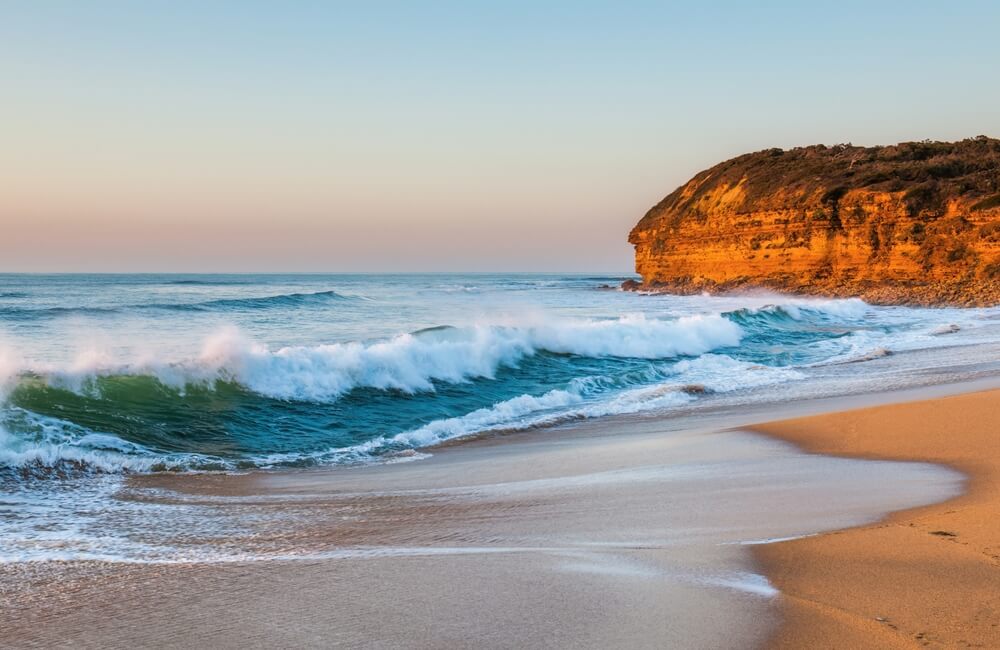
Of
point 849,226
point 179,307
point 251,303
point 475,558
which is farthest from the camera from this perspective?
point 849,226

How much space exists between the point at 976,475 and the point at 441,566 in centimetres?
396

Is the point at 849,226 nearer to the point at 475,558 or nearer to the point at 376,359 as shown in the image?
the point at 376,359

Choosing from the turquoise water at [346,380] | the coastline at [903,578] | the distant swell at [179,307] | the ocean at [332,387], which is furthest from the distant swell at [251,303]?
the coastline at [903,578]

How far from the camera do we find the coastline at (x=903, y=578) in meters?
2.96

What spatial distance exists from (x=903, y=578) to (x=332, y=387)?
922cm

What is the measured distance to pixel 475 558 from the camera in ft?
13.8

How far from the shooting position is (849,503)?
5.05 meters

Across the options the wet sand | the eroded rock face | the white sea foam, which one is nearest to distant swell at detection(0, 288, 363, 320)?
the white sea foam

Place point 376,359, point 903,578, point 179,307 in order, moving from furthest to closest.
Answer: point 179,307 < point 376,359 < point 903,578

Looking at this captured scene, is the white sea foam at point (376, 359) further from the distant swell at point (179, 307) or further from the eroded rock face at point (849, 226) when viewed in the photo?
the eroded rock face at point (849, 226)

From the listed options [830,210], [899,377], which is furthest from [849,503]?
[830,210]

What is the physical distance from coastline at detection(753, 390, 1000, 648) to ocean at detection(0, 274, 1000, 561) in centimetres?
342

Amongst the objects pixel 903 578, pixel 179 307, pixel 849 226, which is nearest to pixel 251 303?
pixel 179 307

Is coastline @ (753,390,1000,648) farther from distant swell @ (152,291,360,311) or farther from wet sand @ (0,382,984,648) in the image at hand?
distant swell @ (152,291,360,311)
